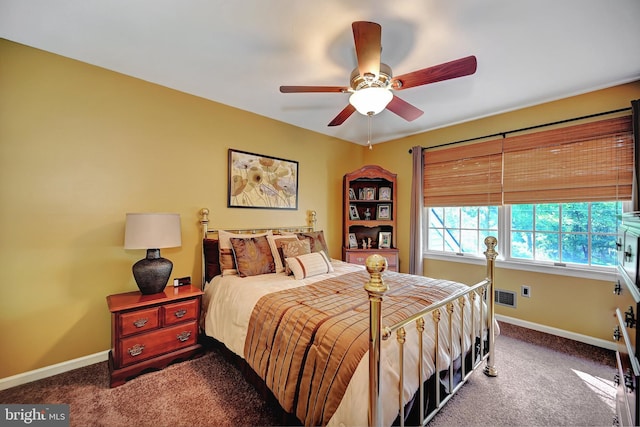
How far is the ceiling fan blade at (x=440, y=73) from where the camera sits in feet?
5.03

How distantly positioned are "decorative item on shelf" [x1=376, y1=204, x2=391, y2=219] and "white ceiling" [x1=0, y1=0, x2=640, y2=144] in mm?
1903

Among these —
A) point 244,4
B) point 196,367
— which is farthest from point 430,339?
point 244,4

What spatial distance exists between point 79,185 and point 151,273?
97cm

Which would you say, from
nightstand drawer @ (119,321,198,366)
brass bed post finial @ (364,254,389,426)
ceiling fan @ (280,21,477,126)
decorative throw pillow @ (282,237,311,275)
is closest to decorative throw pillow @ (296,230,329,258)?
decorative throw pillow @ (282,237,311,275)

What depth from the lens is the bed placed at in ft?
3.76

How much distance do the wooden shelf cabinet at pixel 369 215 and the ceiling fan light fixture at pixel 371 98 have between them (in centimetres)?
217

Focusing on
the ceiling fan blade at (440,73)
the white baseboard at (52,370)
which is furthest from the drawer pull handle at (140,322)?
the ceiling fan blade at (440,73)

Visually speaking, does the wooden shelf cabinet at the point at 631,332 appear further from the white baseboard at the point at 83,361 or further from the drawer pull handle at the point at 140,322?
the drawer pull handle at the point at 140,322

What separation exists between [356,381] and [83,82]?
10.1 ft

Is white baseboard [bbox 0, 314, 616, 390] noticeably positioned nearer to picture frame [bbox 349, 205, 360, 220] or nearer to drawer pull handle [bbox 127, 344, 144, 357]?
drawer pull handle [bbox 127, 344, 144, 357]

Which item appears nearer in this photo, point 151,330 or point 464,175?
point 151,330

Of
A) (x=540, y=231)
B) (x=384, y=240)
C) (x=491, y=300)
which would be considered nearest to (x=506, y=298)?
(x=540, y=231)

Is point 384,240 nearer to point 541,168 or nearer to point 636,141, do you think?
point 541,168

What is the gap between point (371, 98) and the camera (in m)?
1.74
